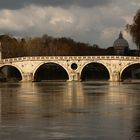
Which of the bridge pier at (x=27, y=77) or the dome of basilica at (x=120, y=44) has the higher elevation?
the dome of basilica at (x=120, y=44)

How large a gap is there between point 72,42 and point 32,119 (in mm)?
91383

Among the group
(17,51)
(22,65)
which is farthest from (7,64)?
(17,51)

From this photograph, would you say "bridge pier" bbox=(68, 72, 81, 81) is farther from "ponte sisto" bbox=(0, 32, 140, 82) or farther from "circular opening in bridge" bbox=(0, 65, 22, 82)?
"circular opening in bridge" bbox=(0, 65, 22, 82)

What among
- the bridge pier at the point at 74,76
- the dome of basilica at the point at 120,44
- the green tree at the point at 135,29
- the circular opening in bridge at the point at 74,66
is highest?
the dome of basilica at the point at 120,44

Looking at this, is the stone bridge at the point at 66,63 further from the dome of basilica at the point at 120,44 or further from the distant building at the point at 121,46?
the dome of basilica at the point at 120,44

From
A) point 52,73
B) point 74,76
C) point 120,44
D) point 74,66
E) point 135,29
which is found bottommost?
point 74,76

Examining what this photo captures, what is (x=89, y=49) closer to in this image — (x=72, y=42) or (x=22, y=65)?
Answer: (x=72, y=42)

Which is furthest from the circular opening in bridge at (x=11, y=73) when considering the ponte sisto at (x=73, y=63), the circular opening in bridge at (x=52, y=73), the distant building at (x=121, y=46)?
the distant building at (x=121, y=46)

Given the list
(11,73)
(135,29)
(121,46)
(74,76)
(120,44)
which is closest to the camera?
(135,29)

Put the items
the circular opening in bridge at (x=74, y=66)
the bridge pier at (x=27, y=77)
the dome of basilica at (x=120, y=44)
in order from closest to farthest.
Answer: the bridge pier at (x=27, y=77) < the circular opening in bridge at (x=74, y=66) < the dome of basilica at (x=120, y=44)

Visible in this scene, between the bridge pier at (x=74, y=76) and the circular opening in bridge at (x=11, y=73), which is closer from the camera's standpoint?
the bridge pier at (x=74, y=76)

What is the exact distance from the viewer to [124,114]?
623 inches

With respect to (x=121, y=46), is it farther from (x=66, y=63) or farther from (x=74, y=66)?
(x=66, y=63)

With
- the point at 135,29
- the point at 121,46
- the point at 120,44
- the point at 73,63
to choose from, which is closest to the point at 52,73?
Result: the point at 73,63
